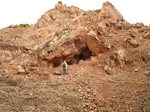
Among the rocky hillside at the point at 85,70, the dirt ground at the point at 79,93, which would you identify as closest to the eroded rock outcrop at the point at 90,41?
the rocky hillside at the point at 85,70

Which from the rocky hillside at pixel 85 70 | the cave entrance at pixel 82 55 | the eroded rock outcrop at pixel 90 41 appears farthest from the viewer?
the cave entrance at pixel 82 55

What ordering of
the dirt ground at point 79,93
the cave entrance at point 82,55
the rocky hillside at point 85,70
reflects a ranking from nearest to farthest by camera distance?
1. the dirt ground at point 79,93
2. the rocky hillside at point 85,70
3. the cave entrance at point 82,55

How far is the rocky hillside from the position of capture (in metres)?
7.36

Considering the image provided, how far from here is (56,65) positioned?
544 inches

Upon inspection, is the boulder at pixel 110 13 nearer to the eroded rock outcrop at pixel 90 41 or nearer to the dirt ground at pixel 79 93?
the eroded rock outcrop at pixel 90 41

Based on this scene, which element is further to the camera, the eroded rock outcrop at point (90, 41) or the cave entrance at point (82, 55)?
the cave entrance at point (82, 55)

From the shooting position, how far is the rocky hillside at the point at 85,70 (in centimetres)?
736

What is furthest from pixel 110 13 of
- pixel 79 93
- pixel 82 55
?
pixel 79 93

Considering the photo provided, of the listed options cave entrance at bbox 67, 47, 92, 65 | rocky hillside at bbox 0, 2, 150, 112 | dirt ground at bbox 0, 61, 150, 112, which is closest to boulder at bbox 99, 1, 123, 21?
rocky hillside at bbox 0, 2, 150, 112

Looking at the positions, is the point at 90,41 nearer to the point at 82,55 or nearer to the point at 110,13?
the point at 82,55

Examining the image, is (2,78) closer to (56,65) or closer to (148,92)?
(56,65)

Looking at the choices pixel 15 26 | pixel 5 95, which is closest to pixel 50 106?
pixel 5 95

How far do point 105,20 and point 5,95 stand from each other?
1382cm

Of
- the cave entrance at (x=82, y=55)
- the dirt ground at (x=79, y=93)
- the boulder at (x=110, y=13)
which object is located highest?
the boulder at (x=110, y=13)
